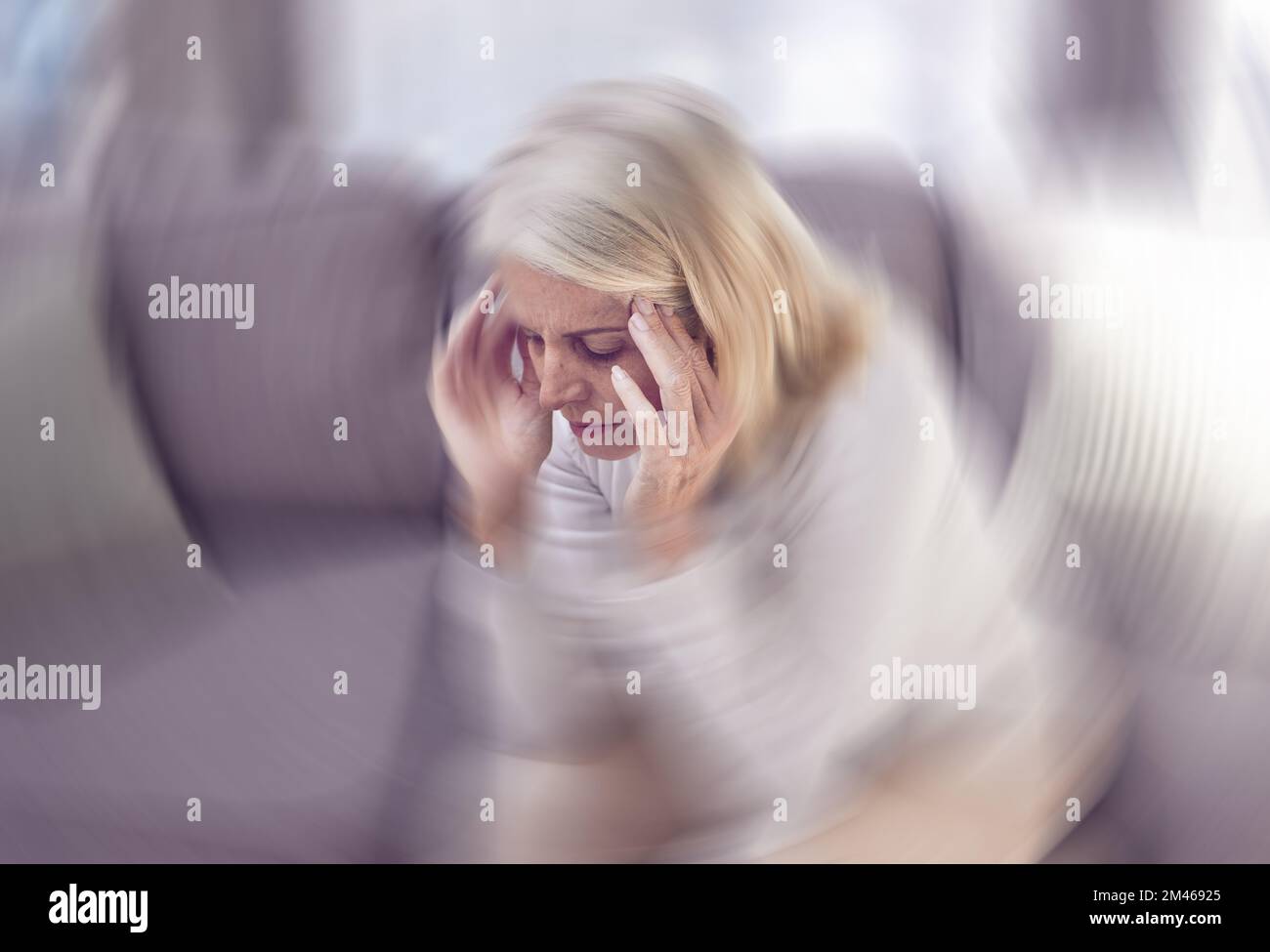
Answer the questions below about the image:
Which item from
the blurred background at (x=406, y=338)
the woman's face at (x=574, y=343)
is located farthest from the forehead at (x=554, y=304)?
the blurred background at (x=406, y=338)

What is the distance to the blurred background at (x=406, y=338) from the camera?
1286 mm

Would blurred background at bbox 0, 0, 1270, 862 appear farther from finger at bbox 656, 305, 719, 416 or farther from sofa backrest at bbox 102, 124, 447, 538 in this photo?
finger at bbox 656, 305, 719, 416

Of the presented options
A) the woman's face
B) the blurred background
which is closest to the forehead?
the woman's face

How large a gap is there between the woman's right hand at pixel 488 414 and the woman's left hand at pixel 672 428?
14cm

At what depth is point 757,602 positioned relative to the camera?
1.31 metres

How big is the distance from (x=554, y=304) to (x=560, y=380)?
11cm

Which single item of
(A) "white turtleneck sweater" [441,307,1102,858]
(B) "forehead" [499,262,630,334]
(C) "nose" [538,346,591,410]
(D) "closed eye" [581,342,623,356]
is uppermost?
(B) "forehead" [499,262,630,334]

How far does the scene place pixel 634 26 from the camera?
1286 millimetres

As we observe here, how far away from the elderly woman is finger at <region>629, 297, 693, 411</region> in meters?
0.04

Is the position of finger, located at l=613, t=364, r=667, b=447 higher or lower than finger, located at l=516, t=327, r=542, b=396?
lower

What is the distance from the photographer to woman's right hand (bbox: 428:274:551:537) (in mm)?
1288

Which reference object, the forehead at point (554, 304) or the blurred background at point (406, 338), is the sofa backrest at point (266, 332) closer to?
the blurred background at point (406, 338)

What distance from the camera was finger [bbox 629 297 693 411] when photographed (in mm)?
1259

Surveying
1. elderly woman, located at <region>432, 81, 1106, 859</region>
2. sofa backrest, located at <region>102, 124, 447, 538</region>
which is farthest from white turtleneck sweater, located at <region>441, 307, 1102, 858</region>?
sofa backrest, located at <region>102, 124, 447, 538</region>
